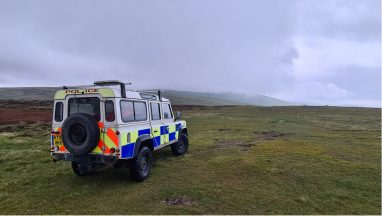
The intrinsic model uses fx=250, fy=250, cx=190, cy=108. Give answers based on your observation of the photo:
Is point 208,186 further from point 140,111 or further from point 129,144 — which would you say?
point 140,111

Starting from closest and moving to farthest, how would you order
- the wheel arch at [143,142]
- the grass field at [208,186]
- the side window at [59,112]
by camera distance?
the grass field at [208,186]
the wheel arch at [143,142]
the side window at [59,112]

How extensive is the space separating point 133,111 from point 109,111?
1013 millimetres

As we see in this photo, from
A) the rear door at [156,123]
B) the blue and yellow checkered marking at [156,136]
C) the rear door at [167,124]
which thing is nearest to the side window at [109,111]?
the blue and yellow checkered marking at [156,136]

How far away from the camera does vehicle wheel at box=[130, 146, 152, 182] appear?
25.4 ft

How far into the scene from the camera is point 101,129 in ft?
23.6

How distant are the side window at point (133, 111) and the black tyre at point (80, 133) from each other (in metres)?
0.89

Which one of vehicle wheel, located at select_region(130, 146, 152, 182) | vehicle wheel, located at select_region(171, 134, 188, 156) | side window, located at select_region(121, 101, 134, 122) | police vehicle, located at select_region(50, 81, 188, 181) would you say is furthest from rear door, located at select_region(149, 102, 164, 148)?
vehicle wheel, located at select_region(171, 134, 188, 156)

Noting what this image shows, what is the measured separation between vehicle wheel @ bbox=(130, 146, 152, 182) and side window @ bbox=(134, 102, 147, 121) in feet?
3.33

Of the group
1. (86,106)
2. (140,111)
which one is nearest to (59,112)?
(86,106)

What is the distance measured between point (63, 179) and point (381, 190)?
9903mm

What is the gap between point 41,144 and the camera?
48.4 feet

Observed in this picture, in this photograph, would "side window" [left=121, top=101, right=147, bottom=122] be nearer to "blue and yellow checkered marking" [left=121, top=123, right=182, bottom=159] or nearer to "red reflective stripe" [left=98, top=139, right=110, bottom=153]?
"blue and yellow checkered marking" [left=121, top=123, right=182, bottom=159]

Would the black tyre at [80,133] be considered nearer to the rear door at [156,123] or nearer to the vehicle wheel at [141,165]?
the vehicle wheel at [141,165]

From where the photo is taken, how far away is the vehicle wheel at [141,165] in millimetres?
7741
